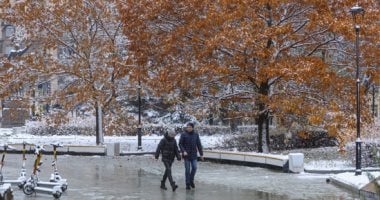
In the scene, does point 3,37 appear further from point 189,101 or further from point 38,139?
point 189,101

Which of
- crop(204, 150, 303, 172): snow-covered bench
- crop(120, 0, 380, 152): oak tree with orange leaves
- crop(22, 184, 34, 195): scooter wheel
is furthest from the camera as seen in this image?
crop(120, 0, 380, 152): oak tree with orange leaves

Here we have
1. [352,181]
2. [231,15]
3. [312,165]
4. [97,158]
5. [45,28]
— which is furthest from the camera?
[45,28]

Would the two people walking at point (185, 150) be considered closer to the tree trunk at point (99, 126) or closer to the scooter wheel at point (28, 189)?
the scooter wheel at point (28, 189)

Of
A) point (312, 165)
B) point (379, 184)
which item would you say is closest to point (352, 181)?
point (312, 165)

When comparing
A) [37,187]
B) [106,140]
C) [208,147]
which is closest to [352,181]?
[37,187]

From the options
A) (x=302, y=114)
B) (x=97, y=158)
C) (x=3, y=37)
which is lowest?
(x=97, y=158)

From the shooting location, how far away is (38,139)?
43.7m

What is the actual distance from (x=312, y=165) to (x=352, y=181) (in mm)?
6033

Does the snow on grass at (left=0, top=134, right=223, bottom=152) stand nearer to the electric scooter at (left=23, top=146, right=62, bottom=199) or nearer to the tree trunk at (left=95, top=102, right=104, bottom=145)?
the tree trunk at (left=95, top=102, right=104, bottom=145)

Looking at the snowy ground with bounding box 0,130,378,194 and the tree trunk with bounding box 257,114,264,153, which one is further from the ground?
the tree trunk with bounding box 257,114,264,153

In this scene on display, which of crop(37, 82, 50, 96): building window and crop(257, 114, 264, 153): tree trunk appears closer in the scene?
crop(257, 114, 264, 153): tree trunk

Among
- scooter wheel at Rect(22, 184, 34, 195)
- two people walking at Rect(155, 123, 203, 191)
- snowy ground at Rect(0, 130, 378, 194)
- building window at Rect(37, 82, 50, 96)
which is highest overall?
building window at Rect(37, 82, 50, 96)

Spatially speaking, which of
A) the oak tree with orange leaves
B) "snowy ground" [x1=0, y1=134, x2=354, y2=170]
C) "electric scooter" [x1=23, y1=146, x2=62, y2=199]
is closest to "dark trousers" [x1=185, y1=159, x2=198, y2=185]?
"electric scooter" [x1=23, y1=146, x2=62, y2=199]

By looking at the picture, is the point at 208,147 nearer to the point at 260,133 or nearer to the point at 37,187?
the point at 260,133
